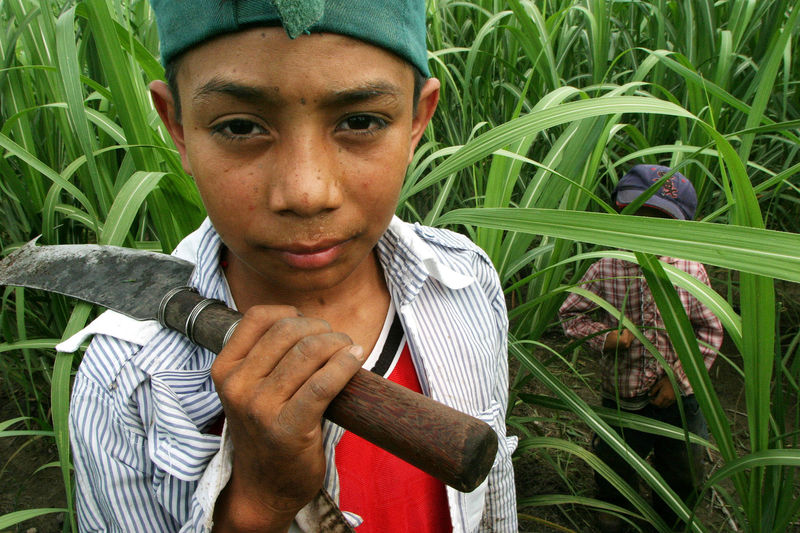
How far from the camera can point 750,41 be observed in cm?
195

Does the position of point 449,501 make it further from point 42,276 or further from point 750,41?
point 750,41

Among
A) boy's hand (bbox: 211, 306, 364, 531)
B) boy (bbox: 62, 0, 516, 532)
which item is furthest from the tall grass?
boy's hand (bbox: 211, 306, 364, 531)

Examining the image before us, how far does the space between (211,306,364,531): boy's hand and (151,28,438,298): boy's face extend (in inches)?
3.5

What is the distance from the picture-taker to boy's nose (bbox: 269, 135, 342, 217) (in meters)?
0.52

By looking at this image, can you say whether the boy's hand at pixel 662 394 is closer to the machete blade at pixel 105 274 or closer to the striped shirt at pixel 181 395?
the striped shirt at pixel 181 395

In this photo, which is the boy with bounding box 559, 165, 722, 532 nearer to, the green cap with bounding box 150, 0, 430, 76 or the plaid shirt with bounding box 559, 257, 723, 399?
the plaid shirt with bounding box 559, 257, 723, 399

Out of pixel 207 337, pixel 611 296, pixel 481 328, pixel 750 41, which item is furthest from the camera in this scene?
pixel 750 41

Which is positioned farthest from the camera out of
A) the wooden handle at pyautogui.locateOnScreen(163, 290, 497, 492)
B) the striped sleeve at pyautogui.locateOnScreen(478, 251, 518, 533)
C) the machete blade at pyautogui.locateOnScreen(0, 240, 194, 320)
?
the striped sleeve at pyautogui.locateOnScreen(478, 251, 518, 533)

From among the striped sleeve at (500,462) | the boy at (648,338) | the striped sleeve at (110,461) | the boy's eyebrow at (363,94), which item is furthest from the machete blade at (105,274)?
the boy at (648,338)

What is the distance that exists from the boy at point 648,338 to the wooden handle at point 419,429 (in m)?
0.99

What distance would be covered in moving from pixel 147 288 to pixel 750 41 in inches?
84.3

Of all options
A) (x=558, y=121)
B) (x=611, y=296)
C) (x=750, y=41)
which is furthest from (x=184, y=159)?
(x=750, y=41)

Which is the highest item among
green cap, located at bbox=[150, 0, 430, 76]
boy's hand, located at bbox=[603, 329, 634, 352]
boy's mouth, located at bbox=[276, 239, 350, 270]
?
green cap, located at bbox=[150, 0, 430, 76]

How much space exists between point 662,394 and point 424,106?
1.14 meters
